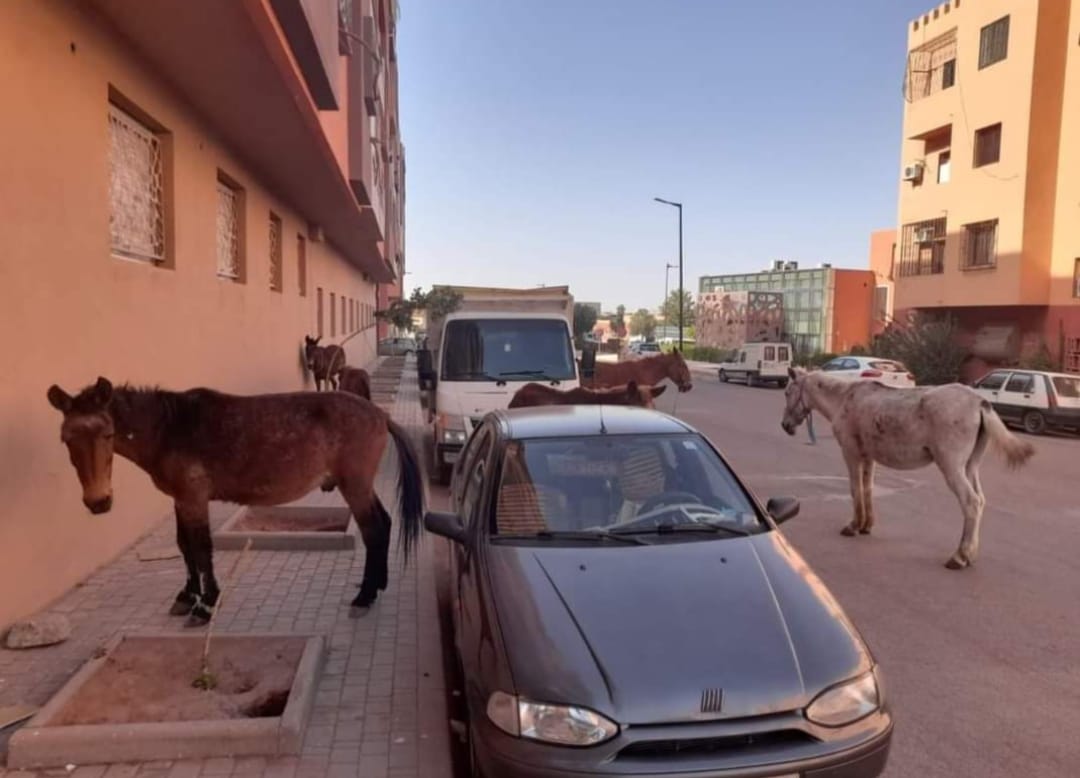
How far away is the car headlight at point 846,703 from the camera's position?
2.92m

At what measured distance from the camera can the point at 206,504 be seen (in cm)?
523

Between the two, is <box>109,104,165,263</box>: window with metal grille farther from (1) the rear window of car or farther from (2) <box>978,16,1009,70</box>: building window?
(2) <box>978,16,1009,70</box>: building window

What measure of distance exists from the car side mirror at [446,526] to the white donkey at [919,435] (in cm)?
522

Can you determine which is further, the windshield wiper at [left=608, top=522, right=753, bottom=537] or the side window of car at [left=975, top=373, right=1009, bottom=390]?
the side window of car at [left=975, top=373, right=1009, bottom=390]

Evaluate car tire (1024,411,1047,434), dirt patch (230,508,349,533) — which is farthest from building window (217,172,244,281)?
car tire (1024,411,1047,434)

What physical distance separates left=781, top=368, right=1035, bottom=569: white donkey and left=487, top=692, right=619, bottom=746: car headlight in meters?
5.66

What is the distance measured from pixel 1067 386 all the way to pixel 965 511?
1404 cm

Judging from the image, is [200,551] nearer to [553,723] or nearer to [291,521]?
[291,521]

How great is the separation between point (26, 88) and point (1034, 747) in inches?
277

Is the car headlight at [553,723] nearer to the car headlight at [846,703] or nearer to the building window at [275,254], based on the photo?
the car headlight at [846,703]

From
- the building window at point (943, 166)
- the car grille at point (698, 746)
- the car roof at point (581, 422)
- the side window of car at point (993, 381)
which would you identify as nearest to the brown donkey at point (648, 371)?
the car roof at point (581, 422)

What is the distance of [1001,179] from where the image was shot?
2606 centimetres

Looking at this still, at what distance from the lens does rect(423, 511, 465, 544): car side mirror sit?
4148 millimetres

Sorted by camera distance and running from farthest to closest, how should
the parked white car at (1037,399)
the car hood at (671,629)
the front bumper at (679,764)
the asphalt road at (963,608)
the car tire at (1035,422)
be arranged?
the car tire at (1035,422), the parked white car at (1037,399), the asphalt road at (963,608), the car hood at (671,629), the front bumper at (679,764)
